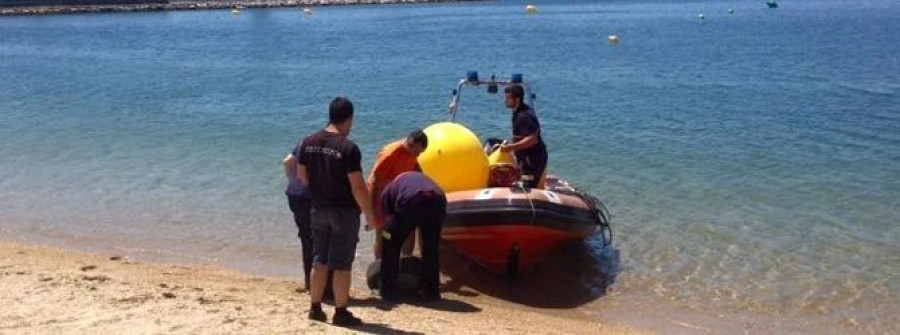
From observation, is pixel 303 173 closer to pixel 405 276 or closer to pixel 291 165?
pixel 291 165

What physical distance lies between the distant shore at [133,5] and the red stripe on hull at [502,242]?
80.6 meters

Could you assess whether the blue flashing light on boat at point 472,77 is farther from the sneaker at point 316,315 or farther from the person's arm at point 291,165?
the sneaker at point 316,315

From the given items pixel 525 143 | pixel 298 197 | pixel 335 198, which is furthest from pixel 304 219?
pixel 525 143

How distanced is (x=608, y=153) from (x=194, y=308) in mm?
9201

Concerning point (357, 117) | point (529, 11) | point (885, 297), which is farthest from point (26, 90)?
point (529, 11)

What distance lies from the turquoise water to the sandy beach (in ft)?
2.85

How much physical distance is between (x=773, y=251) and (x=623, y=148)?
585 cm

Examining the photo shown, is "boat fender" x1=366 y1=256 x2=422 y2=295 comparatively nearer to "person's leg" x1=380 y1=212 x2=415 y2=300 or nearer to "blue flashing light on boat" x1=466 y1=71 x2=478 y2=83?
"person's leg" x1=380 y1=212 x2=415 y2=300

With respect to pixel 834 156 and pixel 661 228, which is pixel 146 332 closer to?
pixel 661 228

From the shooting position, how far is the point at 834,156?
44.9 feet

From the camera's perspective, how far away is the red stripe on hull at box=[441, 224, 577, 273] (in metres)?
7.45

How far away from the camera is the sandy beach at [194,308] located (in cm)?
555

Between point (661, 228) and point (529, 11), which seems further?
point (529, 11)

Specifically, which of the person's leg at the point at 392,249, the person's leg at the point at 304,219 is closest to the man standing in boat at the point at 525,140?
the person's leg at the point at 392,249
